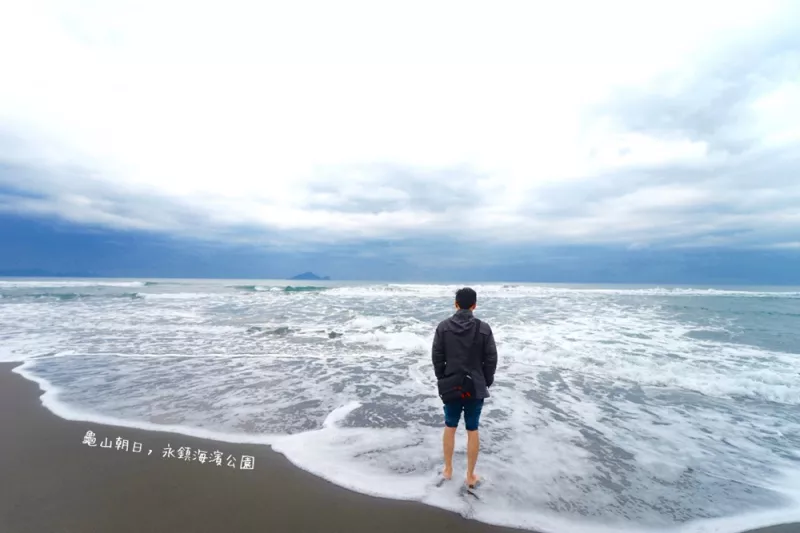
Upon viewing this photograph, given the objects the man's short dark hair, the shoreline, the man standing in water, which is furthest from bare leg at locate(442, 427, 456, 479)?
the man's short dark hair

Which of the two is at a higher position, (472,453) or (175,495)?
(472,453)

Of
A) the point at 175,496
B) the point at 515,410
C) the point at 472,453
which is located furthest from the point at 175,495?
the point at 515,410

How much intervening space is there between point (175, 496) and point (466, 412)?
9.98 feet

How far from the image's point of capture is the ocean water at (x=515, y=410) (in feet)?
13.6

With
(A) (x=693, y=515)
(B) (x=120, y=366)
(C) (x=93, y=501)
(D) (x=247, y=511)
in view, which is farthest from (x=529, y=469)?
(B) (x=120, y=366)

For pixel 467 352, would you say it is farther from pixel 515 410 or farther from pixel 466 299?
pixel 515 410

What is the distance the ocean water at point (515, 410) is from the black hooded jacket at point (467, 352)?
1.23 meters

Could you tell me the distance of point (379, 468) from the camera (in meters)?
4.61

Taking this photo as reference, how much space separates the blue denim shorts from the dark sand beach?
84 cm

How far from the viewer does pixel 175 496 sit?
3.86 meters

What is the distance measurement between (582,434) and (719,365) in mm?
7056

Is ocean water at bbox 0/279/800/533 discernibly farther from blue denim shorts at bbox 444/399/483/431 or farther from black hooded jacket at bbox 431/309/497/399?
black hooded jacket at bbox 431/309/497/399

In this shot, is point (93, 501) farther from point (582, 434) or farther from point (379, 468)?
point (582, 434)

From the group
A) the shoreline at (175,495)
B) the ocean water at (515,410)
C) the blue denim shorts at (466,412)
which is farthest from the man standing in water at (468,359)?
the shoreline at (175,495)
